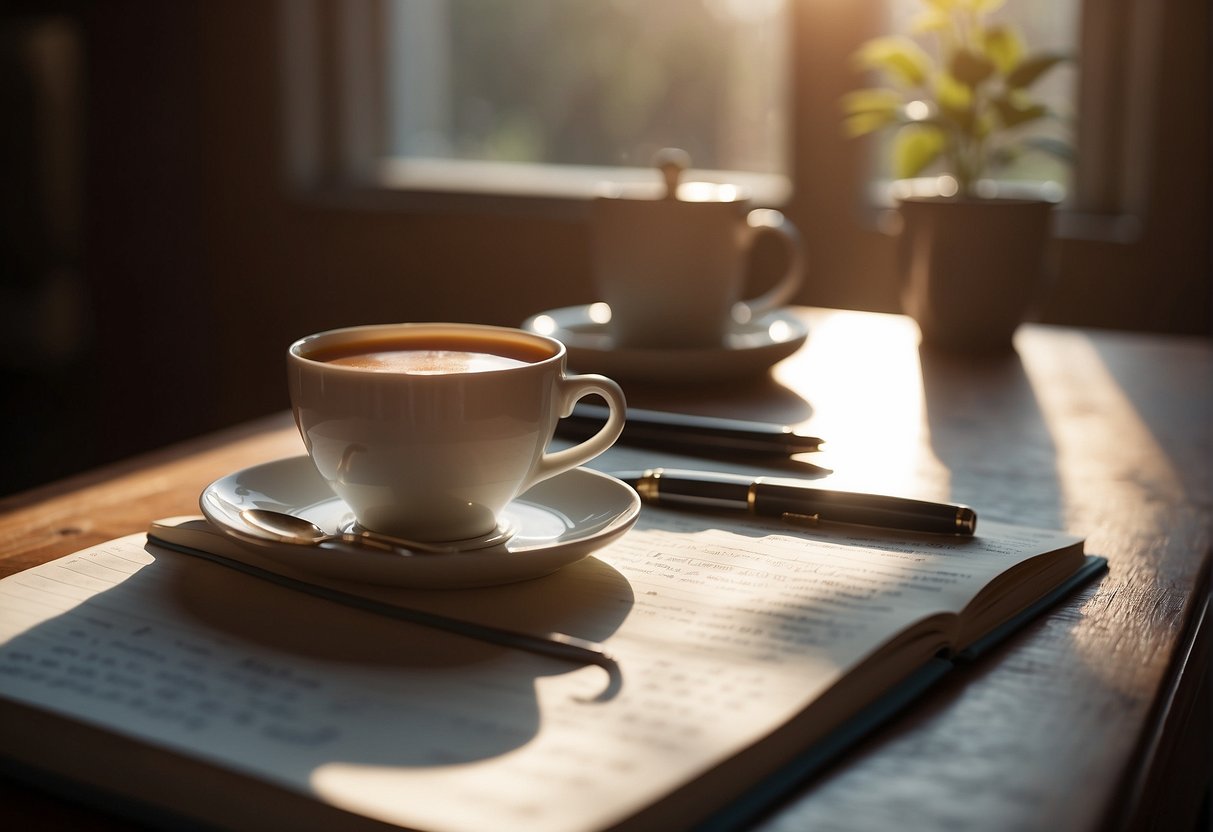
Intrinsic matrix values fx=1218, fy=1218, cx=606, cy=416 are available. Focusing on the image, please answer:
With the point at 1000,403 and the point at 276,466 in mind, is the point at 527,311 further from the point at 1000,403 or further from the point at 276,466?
the point at 276,466

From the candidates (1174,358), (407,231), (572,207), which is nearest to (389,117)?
(407,231)

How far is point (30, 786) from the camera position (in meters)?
0.40

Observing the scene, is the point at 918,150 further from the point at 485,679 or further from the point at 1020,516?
the point at 485,679

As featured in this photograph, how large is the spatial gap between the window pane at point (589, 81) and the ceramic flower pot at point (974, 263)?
1.09m

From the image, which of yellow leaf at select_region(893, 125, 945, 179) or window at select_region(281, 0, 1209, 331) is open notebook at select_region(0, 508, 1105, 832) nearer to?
yellow leaf at select_region(893, 125, 945, 179)

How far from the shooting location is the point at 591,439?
2.01 ft

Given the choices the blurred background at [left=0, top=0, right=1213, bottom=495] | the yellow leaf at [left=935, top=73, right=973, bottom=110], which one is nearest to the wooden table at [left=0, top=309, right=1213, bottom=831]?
the yellow leaf at [left=935, top=73, right=973, bottom=110]

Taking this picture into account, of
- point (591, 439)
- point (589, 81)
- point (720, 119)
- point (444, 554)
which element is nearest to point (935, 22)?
point (591, 439)

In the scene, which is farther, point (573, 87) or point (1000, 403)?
point (573, 87)

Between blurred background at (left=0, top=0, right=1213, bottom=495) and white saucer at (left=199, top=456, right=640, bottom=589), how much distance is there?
1594 millimetres

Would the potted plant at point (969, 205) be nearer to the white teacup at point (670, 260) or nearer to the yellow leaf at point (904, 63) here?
the yellow leaf at point (904, 63)

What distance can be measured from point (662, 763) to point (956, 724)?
12 centimetres

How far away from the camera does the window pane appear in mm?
2357

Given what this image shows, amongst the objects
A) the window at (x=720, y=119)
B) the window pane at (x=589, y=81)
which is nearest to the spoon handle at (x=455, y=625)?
the window at (x=720, y=119)
